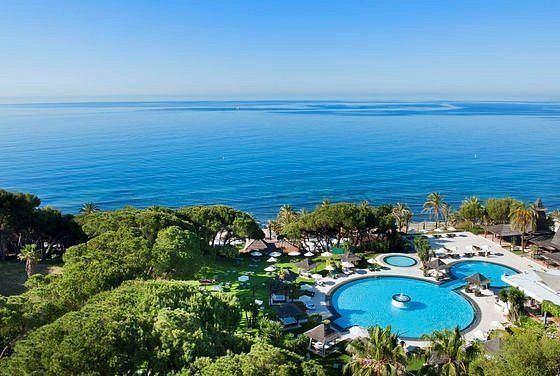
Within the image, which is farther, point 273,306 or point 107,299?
point 273,306

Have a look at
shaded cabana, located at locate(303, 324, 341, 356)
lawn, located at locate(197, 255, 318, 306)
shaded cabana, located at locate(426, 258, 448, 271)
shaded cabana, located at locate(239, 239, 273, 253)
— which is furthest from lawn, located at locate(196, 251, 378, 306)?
shaded cabana, located at locate(426, 258, 448, 271)

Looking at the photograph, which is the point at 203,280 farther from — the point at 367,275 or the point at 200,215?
the point at 367,275

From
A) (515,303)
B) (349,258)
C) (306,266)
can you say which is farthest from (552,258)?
(306,266)

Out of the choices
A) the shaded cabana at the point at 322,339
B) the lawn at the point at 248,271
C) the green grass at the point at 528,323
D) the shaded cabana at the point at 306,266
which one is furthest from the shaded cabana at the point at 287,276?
the green grass at the point at 528,323

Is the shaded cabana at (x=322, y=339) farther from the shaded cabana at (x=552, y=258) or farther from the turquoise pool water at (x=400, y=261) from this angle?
the shaded cabana at (x=552, y=258)

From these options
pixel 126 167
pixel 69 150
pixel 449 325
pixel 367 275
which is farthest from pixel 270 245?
pixel 69 150

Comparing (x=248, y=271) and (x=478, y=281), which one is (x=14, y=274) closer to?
(x=248, y=271)
